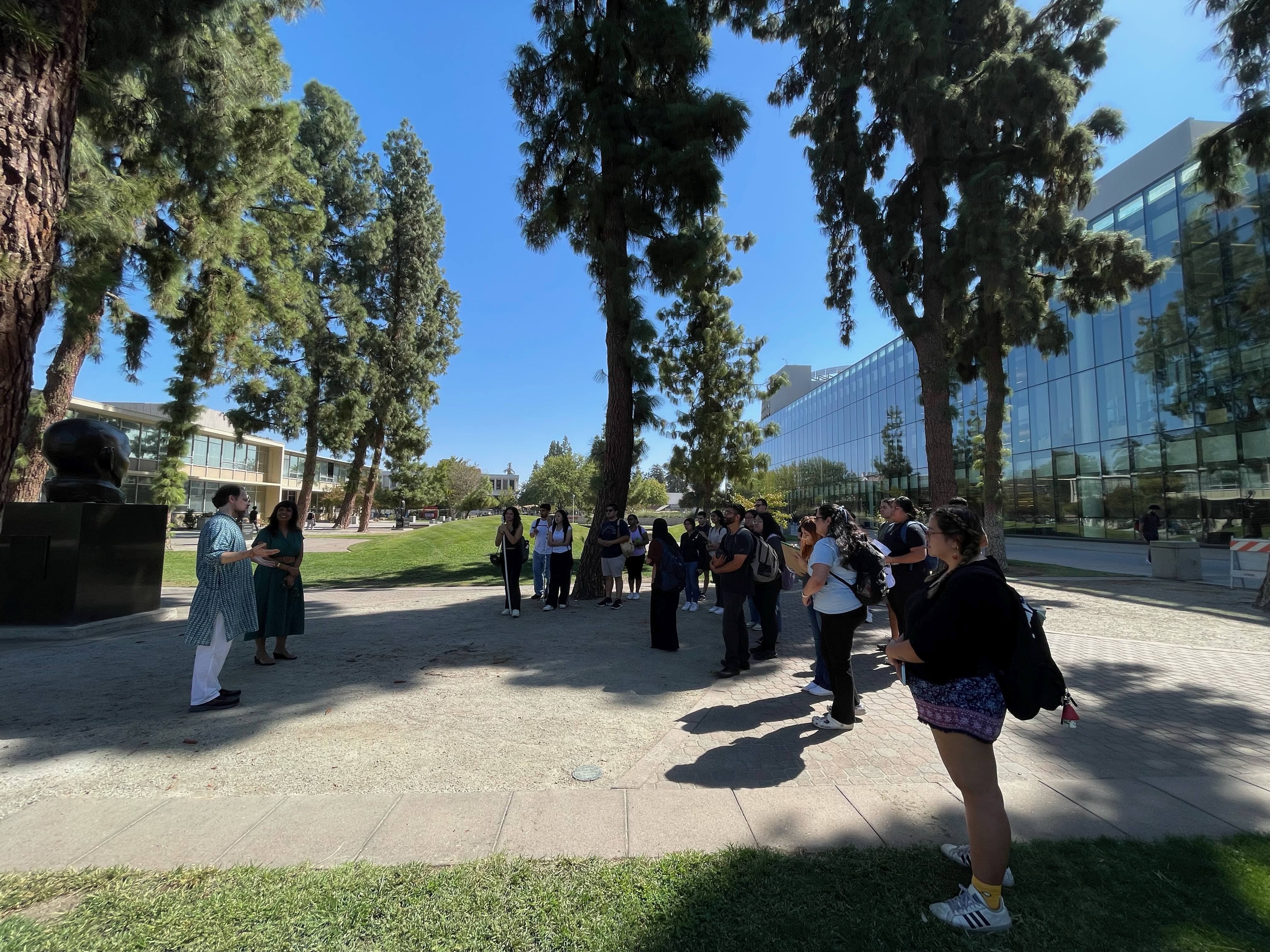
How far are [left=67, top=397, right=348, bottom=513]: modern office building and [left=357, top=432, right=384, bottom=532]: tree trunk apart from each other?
5210 mm

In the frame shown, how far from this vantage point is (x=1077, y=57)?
1346cm

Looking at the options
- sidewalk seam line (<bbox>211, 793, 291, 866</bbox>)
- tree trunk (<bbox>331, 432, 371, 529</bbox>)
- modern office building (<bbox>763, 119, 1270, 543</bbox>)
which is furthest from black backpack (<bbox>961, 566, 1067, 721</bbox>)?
tree trunk (<bbox>331, 432, 371, 529</bbox>)

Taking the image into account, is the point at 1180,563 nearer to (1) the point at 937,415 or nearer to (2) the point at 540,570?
(1) the point at 937,415

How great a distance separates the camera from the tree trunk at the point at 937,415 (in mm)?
12586

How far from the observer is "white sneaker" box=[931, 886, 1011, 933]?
7.44ft

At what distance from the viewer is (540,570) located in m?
11.1

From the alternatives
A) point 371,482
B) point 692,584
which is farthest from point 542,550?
point 371,482

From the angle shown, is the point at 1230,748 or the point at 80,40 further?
the point at 1230,748

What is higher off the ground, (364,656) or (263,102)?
(263,102)

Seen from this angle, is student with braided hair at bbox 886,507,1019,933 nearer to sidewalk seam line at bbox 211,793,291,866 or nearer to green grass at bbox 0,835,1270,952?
green grass at bbox 0,835,1270,952

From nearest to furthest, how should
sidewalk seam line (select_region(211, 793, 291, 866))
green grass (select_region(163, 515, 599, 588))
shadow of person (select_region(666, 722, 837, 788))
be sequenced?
sidewalk seam line (select_region(211, 793, 291, 866)), shadow of person (select_region(666, 722, 837, 788)), green grass (select_region(163, 515, 599, 588))

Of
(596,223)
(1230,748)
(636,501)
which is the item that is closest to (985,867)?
(1230,748)

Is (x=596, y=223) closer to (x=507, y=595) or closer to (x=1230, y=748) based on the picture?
(x=507, y=595)

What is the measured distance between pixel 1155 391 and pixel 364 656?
29485mm
